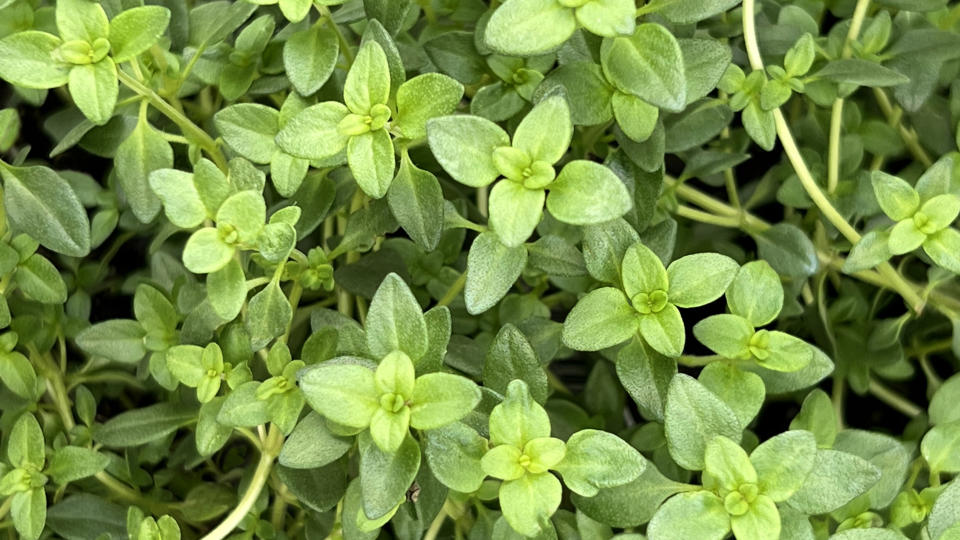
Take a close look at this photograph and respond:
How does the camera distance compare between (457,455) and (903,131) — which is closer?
(457,455)

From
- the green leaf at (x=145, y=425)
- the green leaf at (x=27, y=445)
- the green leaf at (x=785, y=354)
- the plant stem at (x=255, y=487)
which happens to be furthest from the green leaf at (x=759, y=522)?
the green leaf at (x=27, y=445)

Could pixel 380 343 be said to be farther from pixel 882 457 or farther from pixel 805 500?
pixel 882 457

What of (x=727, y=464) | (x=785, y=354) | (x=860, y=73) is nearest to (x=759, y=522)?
(x=727, y=464)

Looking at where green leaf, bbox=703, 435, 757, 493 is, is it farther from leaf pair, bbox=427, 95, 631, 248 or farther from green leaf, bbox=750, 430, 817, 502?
leaf pair, bbox=427, 95, 631, 248

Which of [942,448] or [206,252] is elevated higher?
[206,252]

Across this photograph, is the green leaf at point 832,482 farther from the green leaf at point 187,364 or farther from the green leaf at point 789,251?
the green leaf at point 187,364

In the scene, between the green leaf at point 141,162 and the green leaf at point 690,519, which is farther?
the green leaf at point 141,162

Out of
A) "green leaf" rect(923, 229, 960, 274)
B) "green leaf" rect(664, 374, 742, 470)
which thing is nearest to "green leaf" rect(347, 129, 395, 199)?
"green leaf" rect(664, 374, 742, 470)

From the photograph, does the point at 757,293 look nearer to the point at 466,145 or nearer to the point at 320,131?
the point at 466,145
